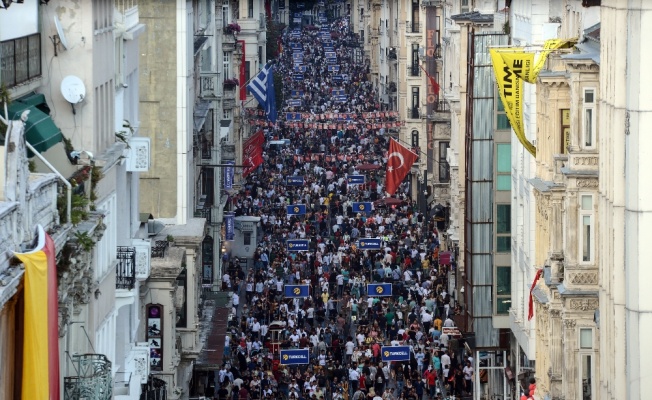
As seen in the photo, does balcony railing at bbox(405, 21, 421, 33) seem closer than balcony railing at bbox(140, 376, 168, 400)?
No

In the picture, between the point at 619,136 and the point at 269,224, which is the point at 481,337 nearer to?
the point at 619,136

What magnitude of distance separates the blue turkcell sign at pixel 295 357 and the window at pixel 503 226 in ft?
21.9

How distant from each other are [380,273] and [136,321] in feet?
105

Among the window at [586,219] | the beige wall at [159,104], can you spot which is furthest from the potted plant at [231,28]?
the window at [586,219]

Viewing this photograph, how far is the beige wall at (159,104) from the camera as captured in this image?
6294cm

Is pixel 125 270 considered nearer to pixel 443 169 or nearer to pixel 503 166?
pixel 503 166

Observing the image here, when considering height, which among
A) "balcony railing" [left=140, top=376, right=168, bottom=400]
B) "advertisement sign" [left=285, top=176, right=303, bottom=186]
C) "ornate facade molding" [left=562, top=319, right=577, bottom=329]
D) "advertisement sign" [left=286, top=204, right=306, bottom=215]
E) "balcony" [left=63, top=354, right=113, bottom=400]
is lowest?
"balcony railing" [left=140, top=376, right=168, bottom=400]

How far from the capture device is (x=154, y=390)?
4950cm

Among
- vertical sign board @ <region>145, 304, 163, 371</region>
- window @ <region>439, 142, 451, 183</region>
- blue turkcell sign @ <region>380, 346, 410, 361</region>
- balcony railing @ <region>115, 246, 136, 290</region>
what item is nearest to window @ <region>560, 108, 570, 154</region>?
balcony railing @ <region>115, 246, 136, 290</region>

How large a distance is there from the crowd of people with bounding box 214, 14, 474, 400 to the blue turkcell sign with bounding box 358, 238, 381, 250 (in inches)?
24.4

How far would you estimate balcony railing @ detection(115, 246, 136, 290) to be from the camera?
42781mm

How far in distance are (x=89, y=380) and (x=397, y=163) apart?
51.5 m

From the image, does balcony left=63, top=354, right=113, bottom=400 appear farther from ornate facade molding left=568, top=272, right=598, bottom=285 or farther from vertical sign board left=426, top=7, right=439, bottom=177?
vertical sign board left=426, top=7, right=439, bottom=177

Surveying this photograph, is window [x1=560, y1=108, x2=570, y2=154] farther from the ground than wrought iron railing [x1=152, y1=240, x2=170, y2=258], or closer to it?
farther from the ground
